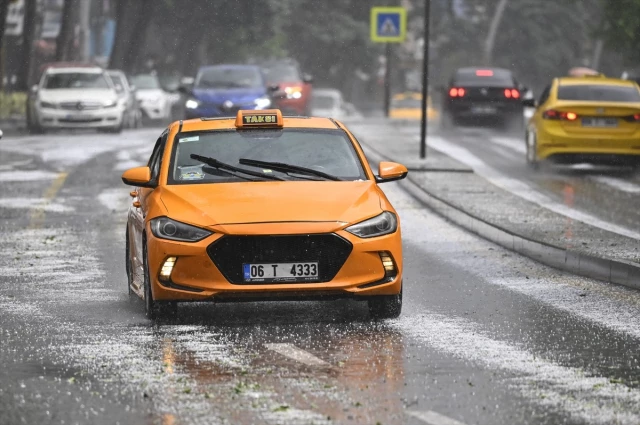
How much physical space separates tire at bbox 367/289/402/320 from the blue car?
25232 mm

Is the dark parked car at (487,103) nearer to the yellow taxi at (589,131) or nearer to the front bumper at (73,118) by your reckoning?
the front bumper at (73,118)

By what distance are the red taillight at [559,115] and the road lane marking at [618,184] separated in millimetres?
Result: 1084

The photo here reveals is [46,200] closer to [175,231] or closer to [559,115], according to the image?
[559,115]

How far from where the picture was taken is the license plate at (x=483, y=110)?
39.5 metres

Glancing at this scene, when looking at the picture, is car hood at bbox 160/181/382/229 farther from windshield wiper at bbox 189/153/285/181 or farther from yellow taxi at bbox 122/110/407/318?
windshield wiper at bbox 189/153/285/181

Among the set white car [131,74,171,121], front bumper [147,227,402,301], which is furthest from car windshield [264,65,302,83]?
front bumper [147,227,402,301]

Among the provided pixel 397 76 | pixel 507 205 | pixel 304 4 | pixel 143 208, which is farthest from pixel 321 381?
pixel 397 76

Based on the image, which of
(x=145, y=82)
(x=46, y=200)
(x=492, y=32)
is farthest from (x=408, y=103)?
(x=46, y=200)

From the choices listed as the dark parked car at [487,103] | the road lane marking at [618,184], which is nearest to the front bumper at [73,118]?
the dark parked car at [487,103]

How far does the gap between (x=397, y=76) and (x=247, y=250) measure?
88.4m

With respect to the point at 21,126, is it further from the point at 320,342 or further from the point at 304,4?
the point at 304,4

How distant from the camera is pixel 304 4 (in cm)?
7675

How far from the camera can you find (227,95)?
120ft

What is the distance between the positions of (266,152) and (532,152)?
16127 mm
